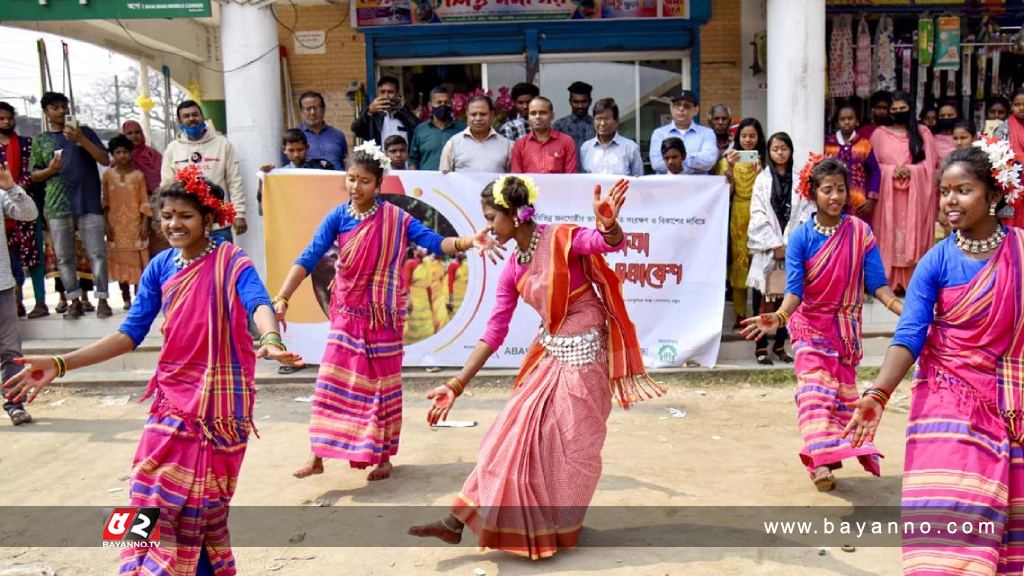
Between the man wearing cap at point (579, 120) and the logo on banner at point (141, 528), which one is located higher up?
the man wearing cap at point (579, 120)

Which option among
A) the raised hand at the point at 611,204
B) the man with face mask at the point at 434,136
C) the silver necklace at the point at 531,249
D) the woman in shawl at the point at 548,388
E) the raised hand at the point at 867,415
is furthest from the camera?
the man with face mask at the point at 434,136

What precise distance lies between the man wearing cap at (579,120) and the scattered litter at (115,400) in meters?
4.31

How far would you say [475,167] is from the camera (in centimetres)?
802

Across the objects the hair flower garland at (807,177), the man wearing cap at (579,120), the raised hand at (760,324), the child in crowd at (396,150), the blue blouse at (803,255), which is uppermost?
the man wearing cap at (579,120)

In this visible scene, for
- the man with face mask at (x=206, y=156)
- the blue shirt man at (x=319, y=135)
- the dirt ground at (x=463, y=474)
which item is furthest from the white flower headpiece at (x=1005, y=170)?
the man with face mask at (x=206, y=156)

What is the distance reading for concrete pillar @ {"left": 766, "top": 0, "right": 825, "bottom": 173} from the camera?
8516 mm

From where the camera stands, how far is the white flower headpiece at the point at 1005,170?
10.7 ft

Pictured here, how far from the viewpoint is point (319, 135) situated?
27.6ft

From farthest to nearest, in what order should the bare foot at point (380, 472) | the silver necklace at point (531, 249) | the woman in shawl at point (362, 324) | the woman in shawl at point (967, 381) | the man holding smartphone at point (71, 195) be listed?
the man holding smartphone at point (71, 195) → the bare foot at point (380, 472) → the woman in shawl at point (362, 324) → the silver necklace at point (531, 249) → the woman in shawl at point (967, 381)

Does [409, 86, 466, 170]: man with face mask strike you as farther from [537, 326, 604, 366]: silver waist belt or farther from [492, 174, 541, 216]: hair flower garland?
[537, 326, 604, 366]: silver waist belt

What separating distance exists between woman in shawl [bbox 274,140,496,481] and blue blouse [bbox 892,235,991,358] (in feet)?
8.98

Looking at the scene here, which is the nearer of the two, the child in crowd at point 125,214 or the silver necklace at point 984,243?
the silver necklace at point 984,243

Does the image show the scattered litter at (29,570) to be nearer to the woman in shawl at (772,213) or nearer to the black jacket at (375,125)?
the black jacket at (375,125)

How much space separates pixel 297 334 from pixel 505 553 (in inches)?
163
